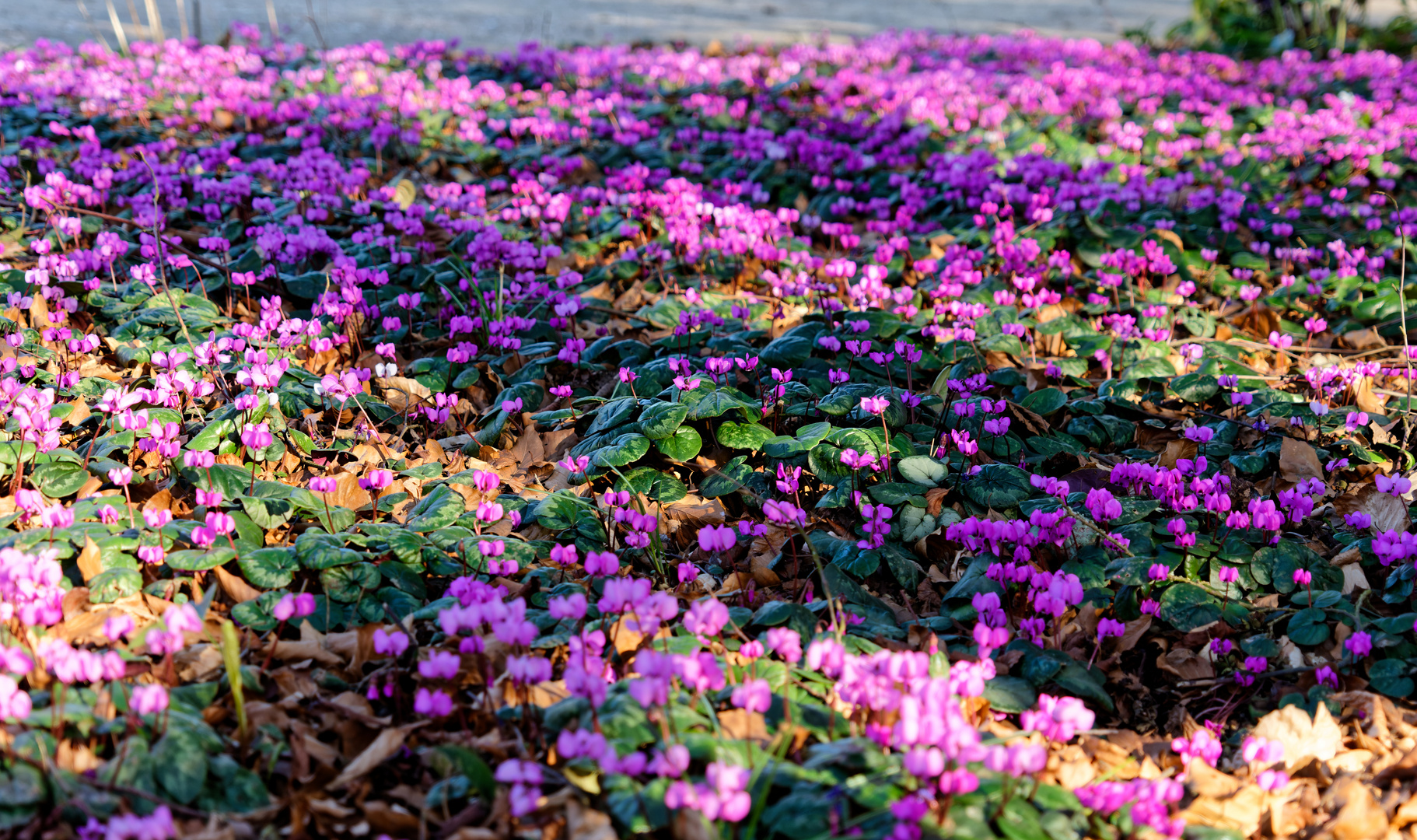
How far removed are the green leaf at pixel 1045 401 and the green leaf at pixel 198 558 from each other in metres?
2.92

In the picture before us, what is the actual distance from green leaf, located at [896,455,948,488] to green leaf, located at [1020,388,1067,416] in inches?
29.6

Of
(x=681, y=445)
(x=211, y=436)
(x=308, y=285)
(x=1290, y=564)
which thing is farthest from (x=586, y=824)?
(x=308, y=285)

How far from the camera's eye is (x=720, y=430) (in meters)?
3.58

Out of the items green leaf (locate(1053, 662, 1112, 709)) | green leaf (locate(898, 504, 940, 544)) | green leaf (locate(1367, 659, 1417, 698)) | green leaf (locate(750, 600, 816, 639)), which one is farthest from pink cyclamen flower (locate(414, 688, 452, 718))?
green leaf (locate(1367, 659, 1417, 698))

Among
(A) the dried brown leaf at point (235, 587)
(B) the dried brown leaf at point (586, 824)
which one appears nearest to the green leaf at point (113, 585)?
(A) the dried brown leaf at point (235, 587)

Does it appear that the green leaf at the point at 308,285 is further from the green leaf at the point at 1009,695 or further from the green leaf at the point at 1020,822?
the green leaf at the point at 1020,822

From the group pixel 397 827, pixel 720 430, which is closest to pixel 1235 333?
pixel 720 430

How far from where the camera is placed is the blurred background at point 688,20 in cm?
1327

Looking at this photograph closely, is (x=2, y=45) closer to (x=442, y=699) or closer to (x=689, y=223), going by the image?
(x=689, y=223)

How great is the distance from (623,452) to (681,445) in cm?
21

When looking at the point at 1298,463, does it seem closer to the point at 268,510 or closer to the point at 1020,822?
the point at 1020,822

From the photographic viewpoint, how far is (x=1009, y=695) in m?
2.46

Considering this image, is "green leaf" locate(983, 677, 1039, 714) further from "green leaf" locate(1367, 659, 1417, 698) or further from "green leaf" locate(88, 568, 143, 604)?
"green leaf" locate(88, 568, 143, 604)

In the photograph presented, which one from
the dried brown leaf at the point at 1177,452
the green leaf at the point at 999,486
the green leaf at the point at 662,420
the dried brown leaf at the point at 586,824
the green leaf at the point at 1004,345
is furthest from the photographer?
the green leaf at the point at 1004,345
